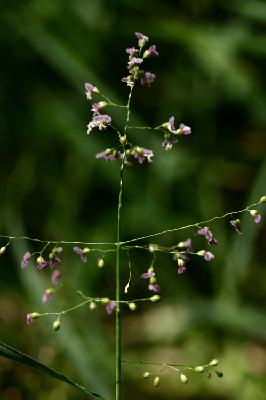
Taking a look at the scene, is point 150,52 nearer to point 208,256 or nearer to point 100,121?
point 100,121

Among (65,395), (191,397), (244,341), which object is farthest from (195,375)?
(65,395)

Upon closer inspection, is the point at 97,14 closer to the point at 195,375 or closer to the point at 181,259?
the point at 195,375

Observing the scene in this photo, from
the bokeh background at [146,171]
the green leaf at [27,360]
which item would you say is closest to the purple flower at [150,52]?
the green leaf at [27,360]

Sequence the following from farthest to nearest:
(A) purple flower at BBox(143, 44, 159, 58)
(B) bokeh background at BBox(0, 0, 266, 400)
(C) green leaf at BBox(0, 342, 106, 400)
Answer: (B) bokeh background at BBox(0, 0, 266, 400) → (A) purple flower at BBox(143, 44, 159, 58) → (C) green leaf at BBox(0, 342, 106, 400)

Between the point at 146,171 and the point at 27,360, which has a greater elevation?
the point at 146,171

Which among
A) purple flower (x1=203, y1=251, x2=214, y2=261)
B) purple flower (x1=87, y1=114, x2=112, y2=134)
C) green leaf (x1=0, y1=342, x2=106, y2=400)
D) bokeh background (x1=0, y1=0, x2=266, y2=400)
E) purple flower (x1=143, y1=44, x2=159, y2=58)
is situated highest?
bokeh background (x1=0, y1=0, x2=266, y2=400)

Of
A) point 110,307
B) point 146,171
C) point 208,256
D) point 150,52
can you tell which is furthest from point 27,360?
point 146,171

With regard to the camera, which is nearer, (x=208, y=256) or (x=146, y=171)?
(x=208, y=256)

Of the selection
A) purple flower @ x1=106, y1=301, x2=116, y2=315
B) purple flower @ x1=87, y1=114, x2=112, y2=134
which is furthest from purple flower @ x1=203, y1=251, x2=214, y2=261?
purple flower @ x1=87, y1=114, x2=112, y2=134

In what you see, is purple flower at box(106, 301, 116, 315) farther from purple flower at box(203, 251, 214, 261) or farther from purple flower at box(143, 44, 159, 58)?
purple flower at box(143, 44, 159, 58)
